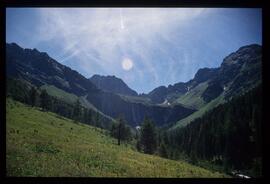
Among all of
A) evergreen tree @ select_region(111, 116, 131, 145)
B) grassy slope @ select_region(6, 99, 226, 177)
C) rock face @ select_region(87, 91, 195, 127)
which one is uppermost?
rock face @ select_region(87, 91, 195, 127)

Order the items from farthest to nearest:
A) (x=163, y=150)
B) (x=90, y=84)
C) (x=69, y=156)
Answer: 1. (x=90, y=84)
2. (x=163, y=150)
3. (x=69, y=156)

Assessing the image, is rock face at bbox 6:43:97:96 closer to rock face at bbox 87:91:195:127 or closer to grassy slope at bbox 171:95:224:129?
rock face at bbox 87:91:195:127

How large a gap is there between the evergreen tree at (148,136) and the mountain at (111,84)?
1279 mm

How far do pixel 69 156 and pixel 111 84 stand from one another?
3.00 meters

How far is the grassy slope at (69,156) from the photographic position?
12258mm

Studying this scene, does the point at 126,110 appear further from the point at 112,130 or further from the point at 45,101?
the point at 45,101

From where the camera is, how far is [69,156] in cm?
1299

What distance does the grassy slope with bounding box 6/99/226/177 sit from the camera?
12.3 metres

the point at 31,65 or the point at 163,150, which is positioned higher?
the point at 31,65

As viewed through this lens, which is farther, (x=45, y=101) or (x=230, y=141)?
(x=45, y=101)

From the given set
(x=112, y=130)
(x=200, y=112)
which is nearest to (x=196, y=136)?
(x=200, y=112)

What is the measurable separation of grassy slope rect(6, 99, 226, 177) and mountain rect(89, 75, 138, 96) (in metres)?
1.90

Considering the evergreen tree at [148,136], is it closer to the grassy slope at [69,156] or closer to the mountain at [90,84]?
the mountain at [90,84]

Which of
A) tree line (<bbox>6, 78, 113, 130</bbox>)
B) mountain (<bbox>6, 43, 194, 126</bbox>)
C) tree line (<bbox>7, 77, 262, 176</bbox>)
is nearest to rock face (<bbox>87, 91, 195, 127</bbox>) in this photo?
mountain (<bbox>6, 43, 194, 126</bbox>)
